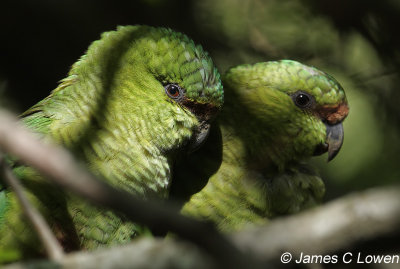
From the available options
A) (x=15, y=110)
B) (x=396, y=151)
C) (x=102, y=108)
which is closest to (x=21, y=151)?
(x=102, y=108)

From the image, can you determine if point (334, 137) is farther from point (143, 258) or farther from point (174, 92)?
point (143, 258)

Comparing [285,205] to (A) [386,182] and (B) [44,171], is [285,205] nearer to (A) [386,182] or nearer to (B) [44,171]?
(A) [386,182]

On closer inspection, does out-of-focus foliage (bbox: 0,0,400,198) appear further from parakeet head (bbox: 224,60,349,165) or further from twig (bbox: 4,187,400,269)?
twig (bbox: 4,187,400,269)

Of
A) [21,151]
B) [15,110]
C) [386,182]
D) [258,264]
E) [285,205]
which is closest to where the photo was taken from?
[21,151]

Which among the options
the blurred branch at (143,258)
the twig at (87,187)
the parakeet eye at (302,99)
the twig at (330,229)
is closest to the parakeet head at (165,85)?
the parakeet eye at (302,99)

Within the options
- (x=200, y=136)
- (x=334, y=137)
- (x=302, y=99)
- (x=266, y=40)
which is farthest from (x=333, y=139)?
(x=266, y=40)

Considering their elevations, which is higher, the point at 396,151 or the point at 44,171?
the point at 44,171
